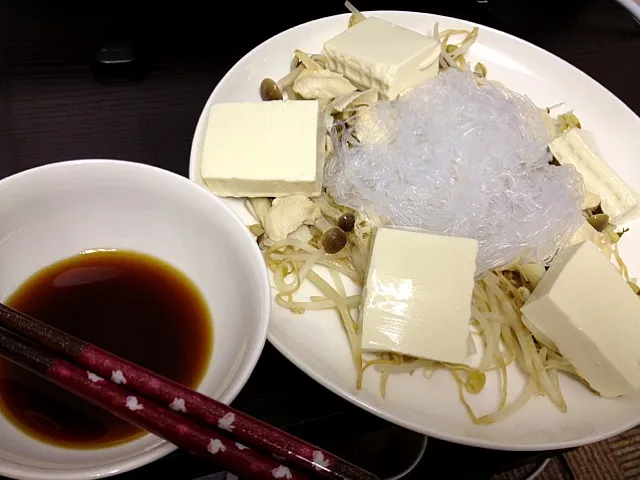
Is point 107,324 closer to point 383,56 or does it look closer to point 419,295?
point 419,295

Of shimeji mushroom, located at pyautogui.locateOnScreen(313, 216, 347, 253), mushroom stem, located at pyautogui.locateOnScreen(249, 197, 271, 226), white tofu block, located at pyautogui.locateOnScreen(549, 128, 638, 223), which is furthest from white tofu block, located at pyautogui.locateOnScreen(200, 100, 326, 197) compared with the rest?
white tofu block, located at pyautogui.locateOnScreen(549, 128, 638, 223)

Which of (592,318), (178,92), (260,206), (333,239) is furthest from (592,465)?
(178,92)

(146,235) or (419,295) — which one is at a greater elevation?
(146,235)

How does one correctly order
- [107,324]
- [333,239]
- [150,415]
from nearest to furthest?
[150,415] < [107,324] < [333,239]

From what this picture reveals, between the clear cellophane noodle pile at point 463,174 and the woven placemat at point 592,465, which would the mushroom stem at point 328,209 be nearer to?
the clear cellophane noodle pile at point 463,174

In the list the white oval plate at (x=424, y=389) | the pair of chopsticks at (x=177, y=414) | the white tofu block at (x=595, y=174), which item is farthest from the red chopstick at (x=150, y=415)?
the white tofu block at (x=595, y=174)

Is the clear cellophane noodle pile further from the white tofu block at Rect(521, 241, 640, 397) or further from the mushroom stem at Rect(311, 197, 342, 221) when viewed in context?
the white tofu block at Rect(521, 241, 640, 397)

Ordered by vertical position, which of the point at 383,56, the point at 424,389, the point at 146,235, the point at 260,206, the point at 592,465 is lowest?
the point at 592,465
